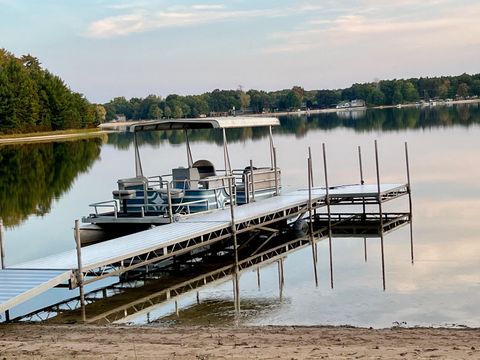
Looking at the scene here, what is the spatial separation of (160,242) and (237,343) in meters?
6.97

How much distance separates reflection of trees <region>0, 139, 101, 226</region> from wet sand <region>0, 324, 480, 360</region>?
16575 mm

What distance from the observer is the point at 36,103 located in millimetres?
100250

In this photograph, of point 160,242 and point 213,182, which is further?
point 213,182

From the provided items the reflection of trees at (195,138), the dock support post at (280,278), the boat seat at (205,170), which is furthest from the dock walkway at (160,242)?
the reflection of trees at (195,138)

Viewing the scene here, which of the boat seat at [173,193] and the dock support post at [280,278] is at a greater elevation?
the boat seat at [173,193]

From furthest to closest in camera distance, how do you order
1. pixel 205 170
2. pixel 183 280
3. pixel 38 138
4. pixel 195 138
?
pixel 38 138, pixel 195 138, pixel 205 170, pixel 183 280

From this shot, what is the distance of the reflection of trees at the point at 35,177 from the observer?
3203 cm

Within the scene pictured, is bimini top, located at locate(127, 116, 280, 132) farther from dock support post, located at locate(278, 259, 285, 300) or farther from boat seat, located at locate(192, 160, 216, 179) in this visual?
dock support post, located at locate(278, 259, 285, 300)

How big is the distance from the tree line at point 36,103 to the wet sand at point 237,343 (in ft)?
285

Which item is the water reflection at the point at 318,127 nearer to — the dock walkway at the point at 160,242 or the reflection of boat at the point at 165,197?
the dock walkway at the point at 160,242

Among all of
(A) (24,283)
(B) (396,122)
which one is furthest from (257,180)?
(B) (396,122)

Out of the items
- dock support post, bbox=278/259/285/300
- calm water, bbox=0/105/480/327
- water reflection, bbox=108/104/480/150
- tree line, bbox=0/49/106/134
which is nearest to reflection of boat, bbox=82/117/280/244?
calm water, bbox=0/105/480/327

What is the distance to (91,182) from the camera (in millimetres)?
Result: 42188

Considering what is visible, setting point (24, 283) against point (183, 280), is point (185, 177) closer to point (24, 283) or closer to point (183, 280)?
point (183, 280)
